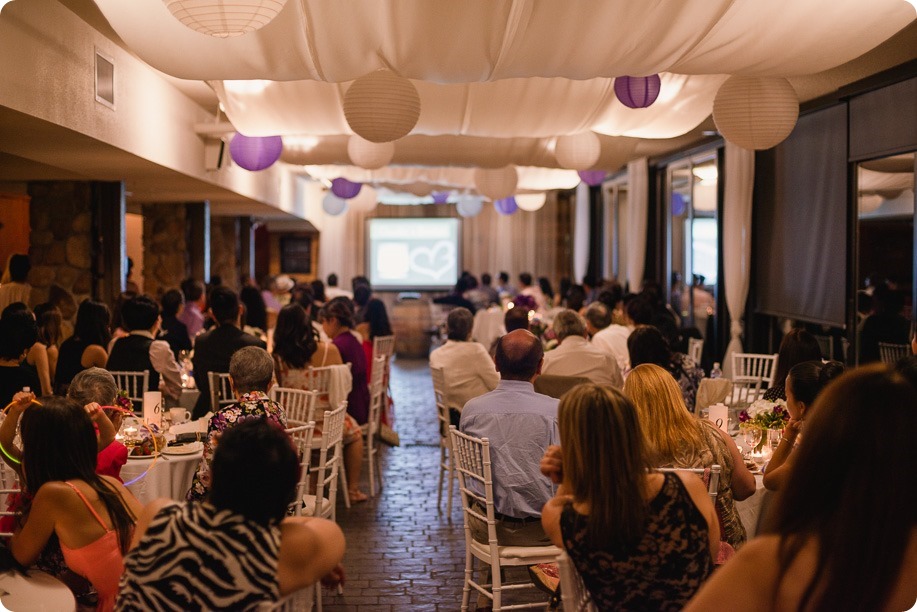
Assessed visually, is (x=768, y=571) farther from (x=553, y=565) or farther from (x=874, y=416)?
(x=553, y=565)

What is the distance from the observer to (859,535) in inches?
56.3

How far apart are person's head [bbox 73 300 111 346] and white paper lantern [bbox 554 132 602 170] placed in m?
3.68

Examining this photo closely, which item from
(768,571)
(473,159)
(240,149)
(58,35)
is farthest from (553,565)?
(473,159)

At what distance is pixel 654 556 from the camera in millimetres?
2125

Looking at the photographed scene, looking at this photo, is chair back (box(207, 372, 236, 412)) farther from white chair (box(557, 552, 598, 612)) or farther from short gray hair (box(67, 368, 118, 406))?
white chair (box(557, 552, 598, 612))

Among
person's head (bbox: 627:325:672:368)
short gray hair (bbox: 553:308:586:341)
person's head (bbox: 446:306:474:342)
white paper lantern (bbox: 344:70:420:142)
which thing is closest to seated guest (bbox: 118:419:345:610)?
person's head (bbox: 627:325:672:368)

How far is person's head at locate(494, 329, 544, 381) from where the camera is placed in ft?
12.3

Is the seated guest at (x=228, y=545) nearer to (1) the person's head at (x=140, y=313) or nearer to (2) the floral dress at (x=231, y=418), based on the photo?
(2) the floral dress at (x=231, y=418)

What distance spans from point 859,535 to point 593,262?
1524 centimetres

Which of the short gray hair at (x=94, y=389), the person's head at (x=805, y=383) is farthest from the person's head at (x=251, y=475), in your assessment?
the person's head at (x=805, y=383)

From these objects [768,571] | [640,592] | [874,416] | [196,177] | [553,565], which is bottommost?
[553,565]

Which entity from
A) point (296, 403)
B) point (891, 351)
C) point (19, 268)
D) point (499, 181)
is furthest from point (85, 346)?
point (891, 351)

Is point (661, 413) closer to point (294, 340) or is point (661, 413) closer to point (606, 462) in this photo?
point (606, 462)

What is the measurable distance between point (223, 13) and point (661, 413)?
190cm
